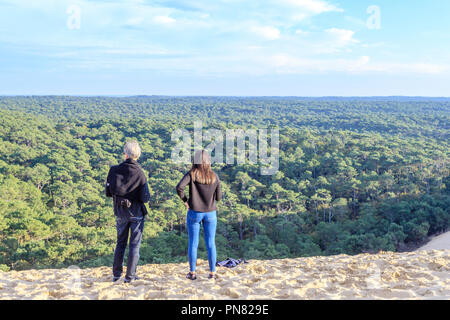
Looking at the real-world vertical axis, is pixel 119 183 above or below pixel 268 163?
above

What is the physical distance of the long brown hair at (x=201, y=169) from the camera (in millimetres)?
3358

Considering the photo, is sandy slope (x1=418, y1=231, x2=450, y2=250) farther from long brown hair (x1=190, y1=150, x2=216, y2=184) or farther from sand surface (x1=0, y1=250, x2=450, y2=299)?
long brown hair (x1=190, y1=150, x2=216, y2=184)

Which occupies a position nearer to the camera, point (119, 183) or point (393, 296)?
point (393, 296)

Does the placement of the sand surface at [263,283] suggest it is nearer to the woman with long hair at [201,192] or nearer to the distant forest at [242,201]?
the woman with long hair at [201,192]

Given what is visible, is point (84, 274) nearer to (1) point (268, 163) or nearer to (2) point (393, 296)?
(2) point (393, 296)

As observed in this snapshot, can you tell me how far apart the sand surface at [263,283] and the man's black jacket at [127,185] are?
0.87 meters

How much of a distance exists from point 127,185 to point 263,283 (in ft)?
5.82

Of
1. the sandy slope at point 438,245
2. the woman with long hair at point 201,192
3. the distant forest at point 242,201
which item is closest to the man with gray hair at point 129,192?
the woman with long hair at point 201,192

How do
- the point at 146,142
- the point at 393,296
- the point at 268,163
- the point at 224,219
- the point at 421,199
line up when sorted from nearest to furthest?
the point at 393,296
the point at 224,219
the point at 421,199
the point at 268,163
the point at 146,142

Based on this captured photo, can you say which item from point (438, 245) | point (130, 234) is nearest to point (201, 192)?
point (130, 234)

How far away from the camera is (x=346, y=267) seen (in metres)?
4.25

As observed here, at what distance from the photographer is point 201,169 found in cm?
339

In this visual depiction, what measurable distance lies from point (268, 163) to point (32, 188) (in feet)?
74.8
